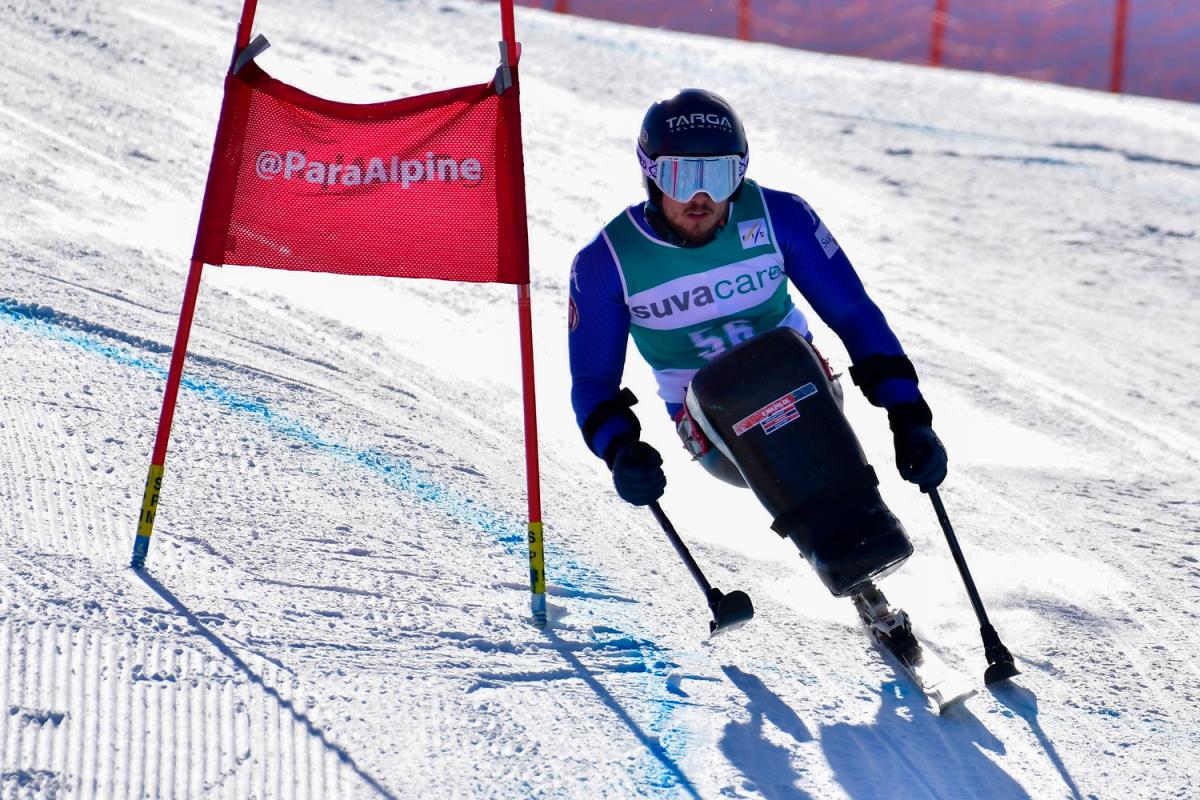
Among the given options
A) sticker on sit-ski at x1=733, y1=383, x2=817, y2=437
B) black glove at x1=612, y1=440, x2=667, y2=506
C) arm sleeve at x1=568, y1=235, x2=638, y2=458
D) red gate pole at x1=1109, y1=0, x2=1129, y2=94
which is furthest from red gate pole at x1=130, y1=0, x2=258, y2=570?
red gate pole at x1=1109, y1=0, x2=1129, y2=94

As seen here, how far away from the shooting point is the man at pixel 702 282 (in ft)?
13.2

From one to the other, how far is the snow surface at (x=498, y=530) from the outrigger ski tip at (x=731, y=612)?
0.38 ft

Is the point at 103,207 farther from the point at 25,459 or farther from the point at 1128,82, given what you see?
the point at 1128,82

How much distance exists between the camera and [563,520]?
471cm

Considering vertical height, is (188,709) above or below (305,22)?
below

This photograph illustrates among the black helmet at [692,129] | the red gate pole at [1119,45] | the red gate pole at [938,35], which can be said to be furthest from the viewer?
the red gate pole at [938,35]

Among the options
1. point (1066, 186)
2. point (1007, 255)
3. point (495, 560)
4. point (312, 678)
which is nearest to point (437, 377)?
point (495, 560)

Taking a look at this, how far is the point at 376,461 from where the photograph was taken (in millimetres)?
4781

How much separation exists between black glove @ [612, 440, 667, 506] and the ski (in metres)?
0.66

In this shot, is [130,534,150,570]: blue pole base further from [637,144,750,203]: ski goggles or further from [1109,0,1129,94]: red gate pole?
[1109,0,1129,94]: red gate pole

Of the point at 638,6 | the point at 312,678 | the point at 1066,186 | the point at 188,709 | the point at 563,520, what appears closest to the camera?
the point at 188,709

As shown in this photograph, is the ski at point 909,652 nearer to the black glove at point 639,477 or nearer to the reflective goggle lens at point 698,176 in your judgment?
the black glove at point 639,477

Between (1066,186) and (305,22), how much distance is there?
6.19 meters

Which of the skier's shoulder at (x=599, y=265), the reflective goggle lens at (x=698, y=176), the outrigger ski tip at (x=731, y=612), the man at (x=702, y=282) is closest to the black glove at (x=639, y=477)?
the man at (x=702, y=282)
